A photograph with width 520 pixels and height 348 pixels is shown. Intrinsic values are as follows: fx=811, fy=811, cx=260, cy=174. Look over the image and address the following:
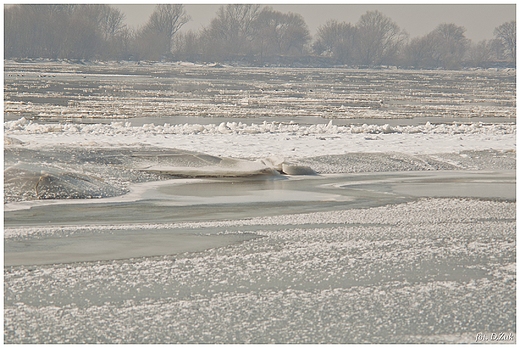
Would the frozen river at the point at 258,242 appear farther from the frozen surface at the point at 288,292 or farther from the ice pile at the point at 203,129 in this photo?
the ice pile at the point at 203,129

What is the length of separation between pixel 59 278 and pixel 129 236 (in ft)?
4.25

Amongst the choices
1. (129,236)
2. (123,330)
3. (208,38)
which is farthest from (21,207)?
(208,38)

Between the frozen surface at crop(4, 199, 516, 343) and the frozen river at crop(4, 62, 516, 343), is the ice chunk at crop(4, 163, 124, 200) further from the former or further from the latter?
the frozen surface at crop(4, 199, 516, 343)

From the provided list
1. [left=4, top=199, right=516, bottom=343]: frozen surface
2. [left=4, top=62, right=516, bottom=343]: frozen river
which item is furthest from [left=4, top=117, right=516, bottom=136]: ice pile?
[left=4, top=199, right=516, bottom=343]: frozen surface

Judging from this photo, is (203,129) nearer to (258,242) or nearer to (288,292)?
(258,242)

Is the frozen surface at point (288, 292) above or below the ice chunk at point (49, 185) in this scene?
below

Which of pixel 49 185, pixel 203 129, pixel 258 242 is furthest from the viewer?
pixel 203 129

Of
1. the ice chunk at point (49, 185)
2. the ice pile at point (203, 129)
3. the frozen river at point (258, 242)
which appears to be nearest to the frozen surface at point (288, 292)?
the frozen river at point (258, 242)

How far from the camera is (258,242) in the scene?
6250 millimetres

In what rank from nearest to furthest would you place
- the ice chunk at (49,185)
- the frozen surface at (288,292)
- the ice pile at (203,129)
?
the frozen surface at (288,292) < the ice chunk at (49,185) < the ice pile at (203,129)

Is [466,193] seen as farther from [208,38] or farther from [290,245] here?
[208,38]

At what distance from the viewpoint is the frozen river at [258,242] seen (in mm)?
4395

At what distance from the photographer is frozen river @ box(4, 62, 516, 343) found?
439 cm

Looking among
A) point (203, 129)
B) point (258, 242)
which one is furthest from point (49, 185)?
point (203, 129)
